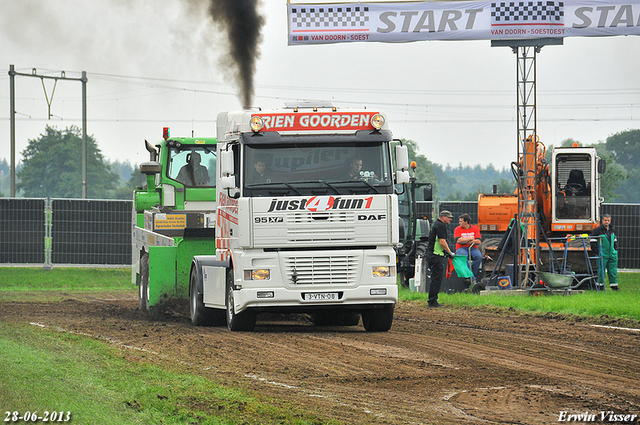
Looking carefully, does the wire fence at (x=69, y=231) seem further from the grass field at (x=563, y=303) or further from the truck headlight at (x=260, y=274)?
the truck headlight at (x=260, y=274)

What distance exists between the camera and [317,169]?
43.7 ft

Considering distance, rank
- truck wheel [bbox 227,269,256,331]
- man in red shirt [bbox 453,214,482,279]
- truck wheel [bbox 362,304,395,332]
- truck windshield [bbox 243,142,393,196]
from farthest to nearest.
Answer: man in red shirt [bbox 453,214,482,279] → truck wheel [bbox 362,304,395,332] → truck wheel [bbox 227,269,256,331] → truck windshield [bbox 243,142,393,196]

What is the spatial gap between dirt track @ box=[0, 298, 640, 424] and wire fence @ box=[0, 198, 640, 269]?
14.7 meters

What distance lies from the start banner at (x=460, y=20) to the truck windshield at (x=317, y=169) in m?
9.92

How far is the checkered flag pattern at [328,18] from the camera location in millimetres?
23047

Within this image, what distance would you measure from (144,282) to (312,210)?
21.8 feet

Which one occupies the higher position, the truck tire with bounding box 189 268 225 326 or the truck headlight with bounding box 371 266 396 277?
the truck headlight with bounding box 371 266 396 277

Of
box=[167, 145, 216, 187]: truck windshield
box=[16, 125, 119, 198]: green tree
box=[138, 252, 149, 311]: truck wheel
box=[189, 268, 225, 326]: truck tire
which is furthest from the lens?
box=[16, 125, 119, 198]: green tree

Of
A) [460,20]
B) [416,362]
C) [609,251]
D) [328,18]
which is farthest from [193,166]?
[609,251]

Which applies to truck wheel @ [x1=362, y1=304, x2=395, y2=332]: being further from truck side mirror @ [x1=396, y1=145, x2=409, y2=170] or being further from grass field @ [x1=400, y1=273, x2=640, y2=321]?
grass field @ [x1=400, y1=273, x2=640, y2=321]

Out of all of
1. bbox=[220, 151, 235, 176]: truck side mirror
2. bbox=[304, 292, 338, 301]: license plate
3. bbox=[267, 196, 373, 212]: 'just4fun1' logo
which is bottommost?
bbox=[304, 292, 338, 301]: license plate

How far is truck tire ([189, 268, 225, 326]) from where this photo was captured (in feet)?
51.0

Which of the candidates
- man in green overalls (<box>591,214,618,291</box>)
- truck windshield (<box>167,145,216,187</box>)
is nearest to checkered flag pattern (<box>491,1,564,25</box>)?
man in green overalls (<box>591,214,618,291</box>)

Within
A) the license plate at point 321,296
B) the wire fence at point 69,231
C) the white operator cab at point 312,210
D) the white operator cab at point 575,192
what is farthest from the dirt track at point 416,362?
the wire fence at point 69,231
